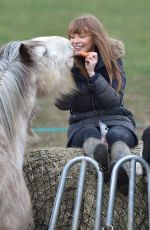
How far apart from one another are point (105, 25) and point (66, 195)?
48.0 ft

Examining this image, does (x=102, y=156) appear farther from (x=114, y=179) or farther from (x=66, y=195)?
(x=66, y=195)

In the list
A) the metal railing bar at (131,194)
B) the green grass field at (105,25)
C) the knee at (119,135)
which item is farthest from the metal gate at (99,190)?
the green grass field at (105,25)

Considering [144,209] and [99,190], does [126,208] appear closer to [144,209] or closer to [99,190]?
[144,209]

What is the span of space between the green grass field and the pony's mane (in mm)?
3667

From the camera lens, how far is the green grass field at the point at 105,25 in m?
9.38

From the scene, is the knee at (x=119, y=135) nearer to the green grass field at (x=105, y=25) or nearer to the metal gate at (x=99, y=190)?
the metal gate at (x=99, y=190)

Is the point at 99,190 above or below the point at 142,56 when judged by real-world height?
below

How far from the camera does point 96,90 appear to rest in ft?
15.3

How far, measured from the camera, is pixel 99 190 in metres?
4.05

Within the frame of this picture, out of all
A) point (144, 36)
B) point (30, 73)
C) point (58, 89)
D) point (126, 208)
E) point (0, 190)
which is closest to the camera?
point (0, 190)

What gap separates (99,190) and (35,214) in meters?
0.65

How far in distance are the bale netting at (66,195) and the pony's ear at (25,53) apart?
0.92 m

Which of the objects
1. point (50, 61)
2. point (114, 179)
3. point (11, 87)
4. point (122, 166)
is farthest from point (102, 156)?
point (11, 87)

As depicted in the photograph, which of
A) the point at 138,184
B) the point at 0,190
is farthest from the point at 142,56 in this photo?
the point at 0,190
